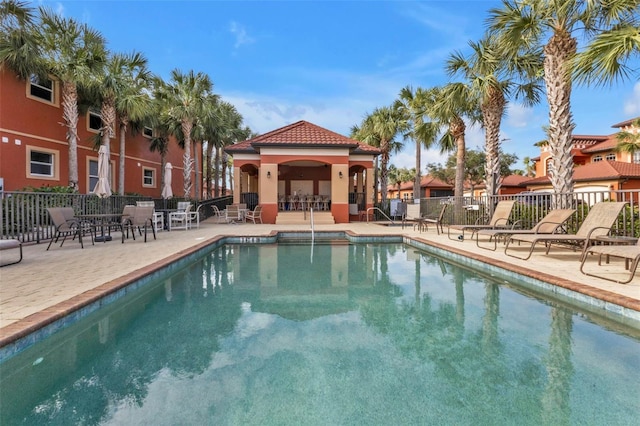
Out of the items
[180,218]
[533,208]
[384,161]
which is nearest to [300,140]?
[180,218]

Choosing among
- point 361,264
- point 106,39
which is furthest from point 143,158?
point 361,264

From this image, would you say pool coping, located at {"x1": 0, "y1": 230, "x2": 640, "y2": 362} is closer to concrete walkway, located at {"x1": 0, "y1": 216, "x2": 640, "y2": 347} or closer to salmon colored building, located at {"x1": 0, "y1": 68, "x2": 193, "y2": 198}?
concrete walkway, located at {"x1": 0, "y1": 216, "x2": 640, "y2": 347}

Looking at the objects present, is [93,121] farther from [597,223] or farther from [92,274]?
[597,223]

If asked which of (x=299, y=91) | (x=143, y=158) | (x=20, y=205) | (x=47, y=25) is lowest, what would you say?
(x=20, y=205)

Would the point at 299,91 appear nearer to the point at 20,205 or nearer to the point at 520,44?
the point at 520,44

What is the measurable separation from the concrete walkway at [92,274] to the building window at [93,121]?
1313 cm

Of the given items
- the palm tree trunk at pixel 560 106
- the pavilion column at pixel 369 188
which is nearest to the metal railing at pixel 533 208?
the palm tree trunk at pixel 560 106

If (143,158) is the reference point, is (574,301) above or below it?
below

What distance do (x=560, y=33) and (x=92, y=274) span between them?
12.0 metres

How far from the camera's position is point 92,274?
5066 mm

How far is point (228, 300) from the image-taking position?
4637mm

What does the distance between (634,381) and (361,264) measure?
5.02 m

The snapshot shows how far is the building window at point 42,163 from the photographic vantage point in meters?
15.0

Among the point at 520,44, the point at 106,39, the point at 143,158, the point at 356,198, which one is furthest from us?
the point at 143,158
